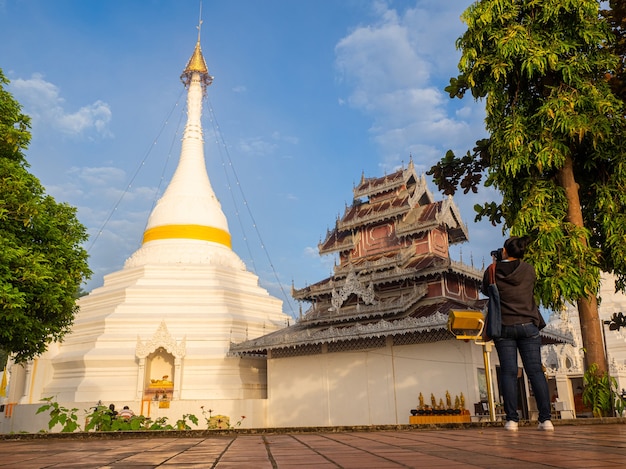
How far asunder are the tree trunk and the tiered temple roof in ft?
23.8

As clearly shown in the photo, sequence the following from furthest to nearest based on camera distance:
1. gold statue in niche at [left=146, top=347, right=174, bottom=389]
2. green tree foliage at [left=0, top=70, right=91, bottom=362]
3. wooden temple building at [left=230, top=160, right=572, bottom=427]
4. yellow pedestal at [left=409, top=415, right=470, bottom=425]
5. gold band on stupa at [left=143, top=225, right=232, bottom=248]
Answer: gold band on stupa at [left=143, top=225, right=232, bottom=248]
gold statue in niche at [left=146, top=347, right=174, bottom=389]
wooden temple building at [left=230, top=160, right=572, bottom=427]
yellow pedestal at [left=409, top=415, right=470, bottom=425]
green tree foliage at [left=0, top=70, right=91, bottom=362]

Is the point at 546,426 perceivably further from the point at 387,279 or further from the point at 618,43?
the point at 387,279

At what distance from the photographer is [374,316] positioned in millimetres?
19750

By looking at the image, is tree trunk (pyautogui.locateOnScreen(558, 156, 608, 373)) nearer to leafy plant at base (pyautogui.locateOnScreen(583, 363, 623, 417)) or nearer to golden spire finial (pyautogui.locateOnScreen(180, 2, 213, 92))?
leafy plant at base (pyautogui.locateOnScreen(583, 363, 623, 417))

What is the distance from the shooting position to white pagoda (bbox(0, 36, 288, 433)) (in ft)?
70.8

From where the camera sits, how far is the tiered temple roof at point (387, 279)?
61.9ft

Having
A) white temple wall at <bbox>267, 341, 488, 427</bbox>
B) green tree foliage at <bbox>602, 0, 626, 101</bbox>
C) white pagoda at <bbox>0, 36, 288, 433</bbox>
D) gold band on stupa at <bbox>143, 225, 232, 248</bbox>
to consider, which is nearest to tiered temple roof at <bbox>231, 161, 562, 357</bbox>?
white temple wall at <bbox>267, 341, 488, 427</bbox>

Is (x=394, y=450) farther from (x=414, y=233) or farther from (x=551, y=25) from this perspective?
(x=414, y=233)

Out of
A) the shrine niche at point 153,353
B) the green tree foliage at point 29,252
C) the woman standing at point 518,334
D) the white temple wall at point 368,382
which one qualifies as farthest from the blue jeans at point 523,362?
the shrine niche at point 153,353

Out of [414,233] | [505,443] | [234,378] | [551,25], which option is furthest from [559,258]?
[234,378]

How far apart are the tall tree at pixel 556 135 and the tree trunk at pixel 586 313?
0.06 ft

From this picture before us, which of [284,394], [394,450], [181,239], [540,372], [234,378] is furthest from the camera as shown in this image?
[181,239]

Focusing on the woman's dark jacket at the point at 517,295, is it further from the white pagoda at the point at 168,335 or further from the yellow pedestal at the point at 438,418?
the white pagoda at the point at 168,335

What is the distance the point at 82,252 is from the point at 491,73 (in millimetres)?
11504
